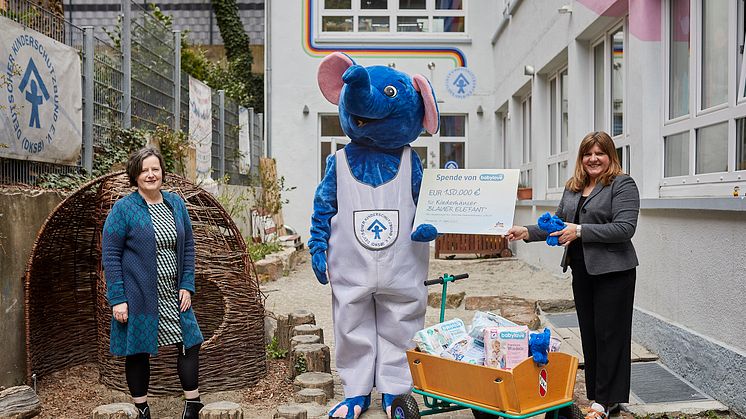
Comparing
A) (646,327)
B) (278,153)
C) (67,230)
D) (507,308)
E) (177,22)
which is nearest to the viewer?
(67,230)

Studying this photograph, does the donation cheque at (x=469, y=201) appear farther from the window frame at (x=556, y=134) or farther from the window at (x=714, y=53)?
the window frame at (x=556, y=134)

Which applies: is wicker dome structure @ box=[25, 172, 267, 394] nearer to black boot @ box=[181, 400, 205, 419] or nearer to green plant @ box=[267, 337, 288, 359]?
green plant @ box=[267, 337, 288, 359]

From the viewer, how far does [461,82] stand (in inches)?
641

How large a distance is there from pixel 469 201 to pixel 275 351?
8.31 feet

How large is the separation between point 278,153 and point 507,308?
32.2 ft

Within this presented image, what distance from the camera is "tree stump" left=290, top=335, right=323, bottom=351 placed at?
5.59 m

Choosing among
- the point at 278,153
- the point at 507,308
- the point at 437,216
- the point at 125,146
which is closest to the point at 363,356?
the point at 437,216

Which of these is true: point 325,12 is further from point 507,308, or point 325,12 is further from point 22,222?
point 22,222

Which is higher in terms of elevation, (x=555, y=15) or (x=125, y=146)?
(x=555, y=15)

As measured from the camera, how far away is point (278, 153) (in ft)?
54.0

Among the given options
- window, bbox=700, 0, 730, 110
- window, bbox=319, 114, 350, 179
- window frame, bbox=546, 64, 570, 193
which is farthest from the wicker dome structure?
window, bbox=319, 114, 350, 179

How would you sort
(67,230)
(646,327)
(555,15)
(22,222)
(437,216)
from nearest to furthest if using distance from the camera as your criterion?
(437,216) < (22,222) < (67,230) < (646,327) < (555,15)

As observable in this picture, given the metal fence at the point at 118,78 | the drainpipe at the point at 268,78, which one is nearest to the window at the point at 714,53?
the metal fence at the point at 118,78

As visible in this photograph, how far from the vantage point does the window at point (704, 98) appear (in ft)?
15.9
